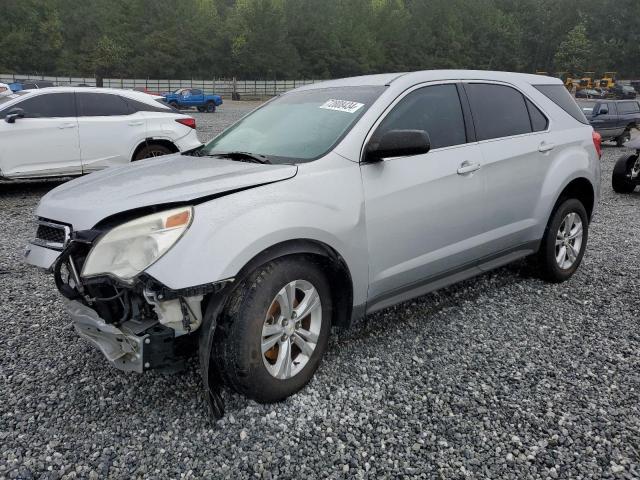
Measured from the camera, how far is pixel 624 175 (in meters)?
9.84

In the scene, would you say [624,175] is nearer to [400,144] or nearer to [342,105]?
[342,105]

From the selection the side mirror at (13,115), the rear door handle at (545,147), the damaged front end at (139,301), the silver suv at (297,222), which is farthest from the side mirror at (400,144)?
the side mirror at (13,115)

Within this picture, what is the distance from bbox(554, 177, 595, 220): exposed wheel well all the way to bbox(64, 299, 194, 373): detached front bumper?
3432 millimetres

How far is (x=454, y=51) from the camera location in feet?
342

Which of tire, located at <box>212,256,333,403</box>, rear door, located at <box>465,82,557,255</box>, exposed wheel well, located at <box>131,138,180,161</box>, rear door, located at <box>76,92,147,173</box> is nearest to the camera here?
tire, located at <box>212,256,333,403</box>

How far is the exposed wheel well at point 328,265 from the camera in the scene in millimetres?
2578

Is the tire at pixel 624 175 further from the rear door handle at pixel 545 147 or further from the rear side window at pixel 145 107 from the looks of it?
the rear side window at pixel 145 107

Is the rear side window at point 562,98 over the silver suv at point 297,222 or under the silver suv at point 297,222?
over

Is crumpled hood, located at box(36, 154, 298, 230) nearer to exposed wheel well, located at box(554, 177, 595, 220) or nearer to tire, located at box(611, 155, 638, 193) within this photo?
exposed wheel well, located at box(554, 177, 595, 220)

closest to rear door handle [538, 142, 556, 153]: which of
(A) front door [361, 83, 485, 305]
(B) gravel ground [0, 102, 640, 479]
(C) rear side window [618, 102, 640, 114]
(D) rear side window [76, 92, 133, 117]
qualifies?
(A) front door [361, 83, 485, 305]

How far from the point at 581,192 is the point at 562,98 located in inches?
33.4

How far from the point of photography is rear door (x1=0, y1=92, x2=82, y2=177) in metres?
7.63

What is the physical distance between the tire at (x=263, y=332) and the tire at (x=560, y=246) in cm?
242

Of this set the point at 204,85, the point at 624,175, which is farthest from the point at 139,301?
the point at 204,85
